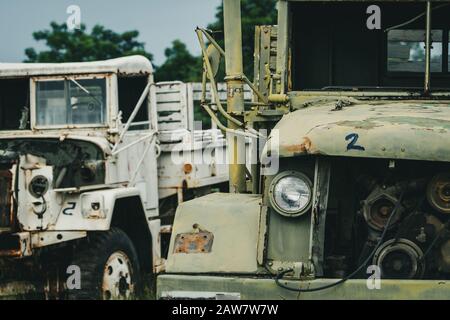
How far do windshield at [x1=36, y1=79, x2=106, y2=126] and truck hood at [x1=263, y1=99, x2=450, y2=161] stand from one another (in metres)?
5.35

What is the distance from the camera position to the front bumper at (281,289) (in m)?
5.75

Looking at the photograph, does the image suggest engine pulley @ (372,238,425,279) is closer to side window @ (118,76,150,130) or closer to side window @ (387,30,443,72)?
side window @ (387,30,443,72)

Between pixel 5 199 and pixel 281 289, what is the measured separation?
15.2ft

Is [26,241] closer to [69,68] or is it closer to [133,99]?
[69,68]

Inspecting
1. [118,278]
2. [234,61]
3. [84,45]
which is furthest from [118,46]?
[234,61]

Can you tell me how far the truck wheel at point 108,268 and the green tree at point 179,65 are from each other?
15.1m

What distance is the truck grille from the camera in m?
10.0

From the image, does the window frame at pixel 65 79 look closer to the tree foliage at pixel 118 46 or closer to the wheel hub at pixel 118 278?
the wheel hub at pixel 118 278

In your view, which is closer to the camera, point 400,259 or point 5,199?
point 400,259

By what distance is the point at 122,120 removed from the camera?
12.2m

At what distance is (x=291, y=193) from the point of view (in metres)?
6.12

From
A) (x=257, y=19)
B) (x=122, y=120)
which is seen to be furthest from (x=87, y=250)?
(x=257, y=19)

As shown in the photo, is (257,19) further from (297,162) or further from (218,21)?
(297,162)

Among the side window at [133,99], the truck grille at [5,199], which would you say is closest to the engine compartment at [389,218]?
the truck grille at [5,199]
